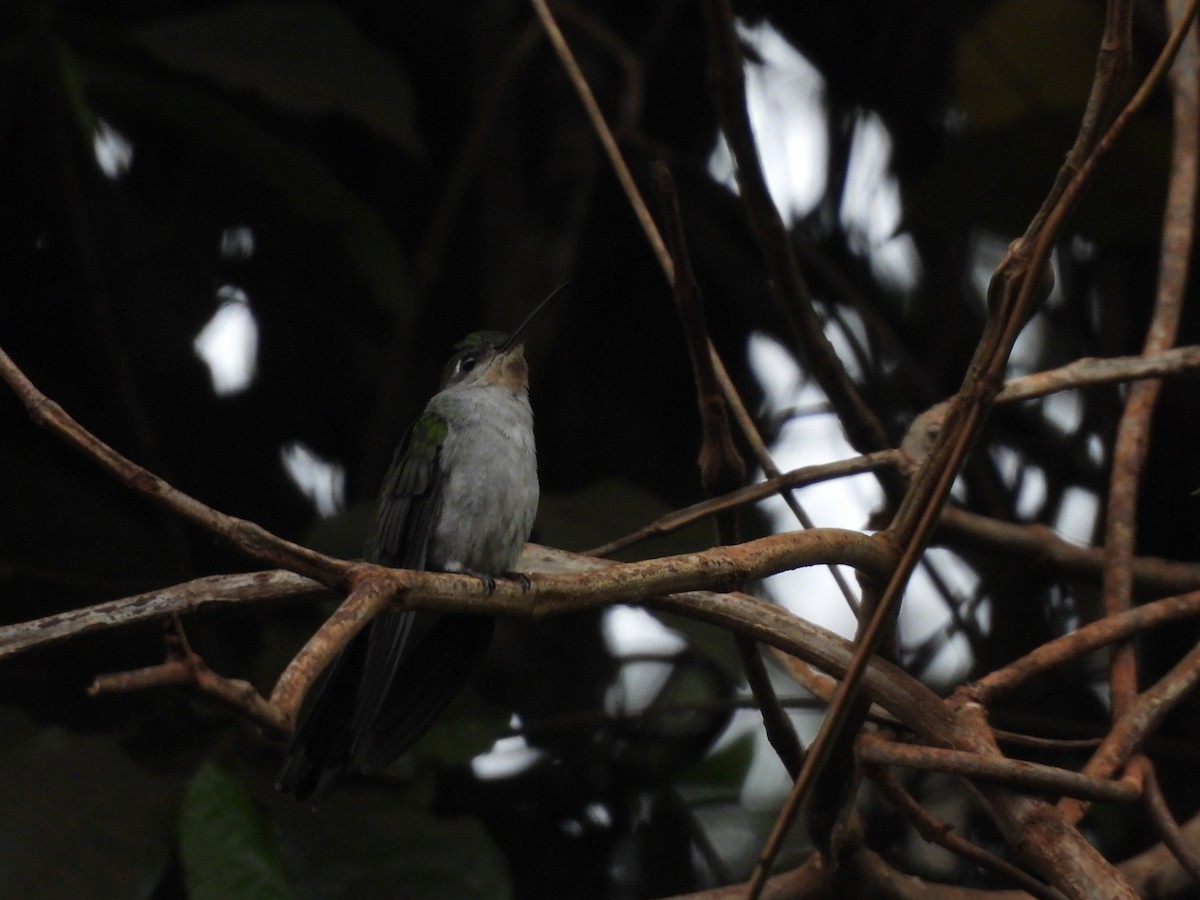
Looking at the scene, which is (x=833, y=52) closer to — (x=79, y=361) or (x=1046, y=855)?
(x=79, y=361)

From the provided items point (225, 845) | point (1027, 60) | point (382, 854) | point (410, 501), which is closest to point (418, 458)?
point (410, 501)

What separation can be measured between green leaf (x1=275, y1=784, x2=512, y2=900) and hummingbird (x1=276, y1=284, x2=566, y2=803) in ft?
0.87

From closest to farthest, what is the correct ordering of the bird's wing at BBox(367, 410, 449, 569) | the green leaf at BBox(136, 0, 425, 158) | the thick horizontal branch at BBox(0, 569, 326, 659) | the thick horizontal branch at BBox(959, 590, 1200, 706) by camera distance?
the thick horizontal branch at BBox(0, 569, 326, 659) → the thick horizontal branch at BBox(959, 590, 1200, 706) → the bird's wing at BBox(367, 410, 449, 569) → the green leaf at BBox(136, 0, 425, 158)

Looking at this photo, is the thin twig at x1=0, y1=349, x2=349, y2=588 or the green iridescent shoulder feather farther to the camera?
the green iridescent shoulder feather

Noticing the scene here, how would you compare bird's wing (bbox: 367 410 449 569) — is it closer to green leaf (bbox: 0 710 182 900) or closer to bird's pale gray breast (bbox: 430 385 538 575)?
bird's pale gray breast (bbox: 430 385 538 575)

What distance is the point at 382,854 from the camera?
274cm

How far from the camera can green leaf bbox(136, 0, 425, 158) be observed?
335 centimetres

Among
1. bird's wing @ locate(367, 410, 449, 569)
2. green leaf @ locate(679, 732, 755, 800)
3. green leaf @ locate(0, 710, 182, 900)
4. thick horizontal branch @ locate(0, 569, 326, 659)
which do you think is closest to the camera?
thick horizontal branch @ locate(0, 569, 326, 659)

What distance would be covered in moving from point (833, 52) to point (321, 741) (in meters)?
3.19

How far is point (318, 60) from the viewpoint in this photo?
11.3 ft

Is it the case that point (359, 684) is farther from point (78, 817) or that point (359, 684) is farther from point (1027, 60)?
point (1027, 60)

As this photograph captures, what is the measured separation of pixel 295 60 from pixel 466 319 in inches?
49.1

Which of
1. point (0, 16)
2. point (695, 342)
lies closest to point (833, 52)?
point (0, 16)

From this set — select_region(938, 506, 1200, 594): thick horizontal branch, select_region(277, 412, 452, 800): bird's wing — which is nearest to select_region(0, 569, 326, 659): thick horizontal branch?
select_region(277, 412, 452, 800): bird's wing
